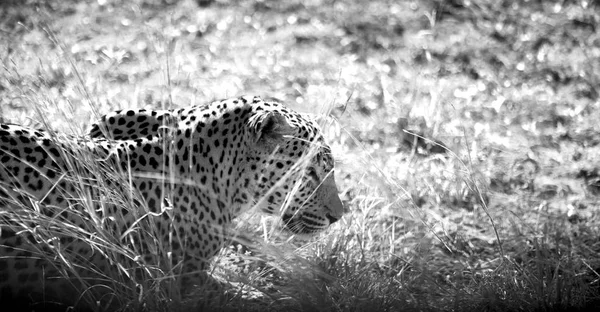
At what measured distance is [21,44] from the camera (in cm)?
868

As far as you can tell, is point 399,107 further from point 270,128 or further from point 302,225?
point 270,128

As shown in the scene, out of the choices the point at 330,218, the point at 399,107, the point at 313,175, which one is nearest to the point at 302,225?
the point at 330,218

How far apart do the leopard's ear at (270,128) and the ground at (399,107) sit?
0.27m

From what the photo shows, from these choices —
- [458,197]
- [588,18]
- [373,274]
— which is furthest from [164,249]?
[588,18]

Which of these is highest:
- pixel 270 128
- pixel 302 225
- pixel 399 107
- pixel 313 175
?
pixel 270 128

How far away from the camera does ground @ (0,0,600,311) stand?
460cm

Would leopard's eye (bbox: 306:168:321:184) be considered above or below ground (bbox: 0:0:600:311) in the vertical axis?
above

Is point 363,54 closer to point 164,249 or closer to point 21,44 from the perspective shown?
point 21,44

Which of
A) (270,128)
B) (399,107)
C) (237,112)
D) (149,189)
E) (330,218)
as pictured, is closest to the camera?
(149,189)

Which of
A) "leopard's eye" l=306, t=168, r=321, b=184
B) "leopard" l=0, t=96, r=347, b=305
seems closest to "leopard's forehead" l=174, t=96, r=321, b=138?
"leopard" l=0, t=96, r=347, b=305

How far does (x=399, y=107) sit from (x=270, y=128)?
349 cm

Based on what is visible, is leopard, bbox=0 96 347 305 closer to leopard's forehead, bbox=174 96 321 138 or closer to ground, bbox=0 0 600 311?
leopard's forehead, bbox=174 96 321 138

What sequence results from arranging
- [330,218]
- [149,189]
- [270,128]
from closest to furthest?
[149,189] → [270,128] → [330,218]

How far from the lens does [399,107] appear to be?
26.1 feet
